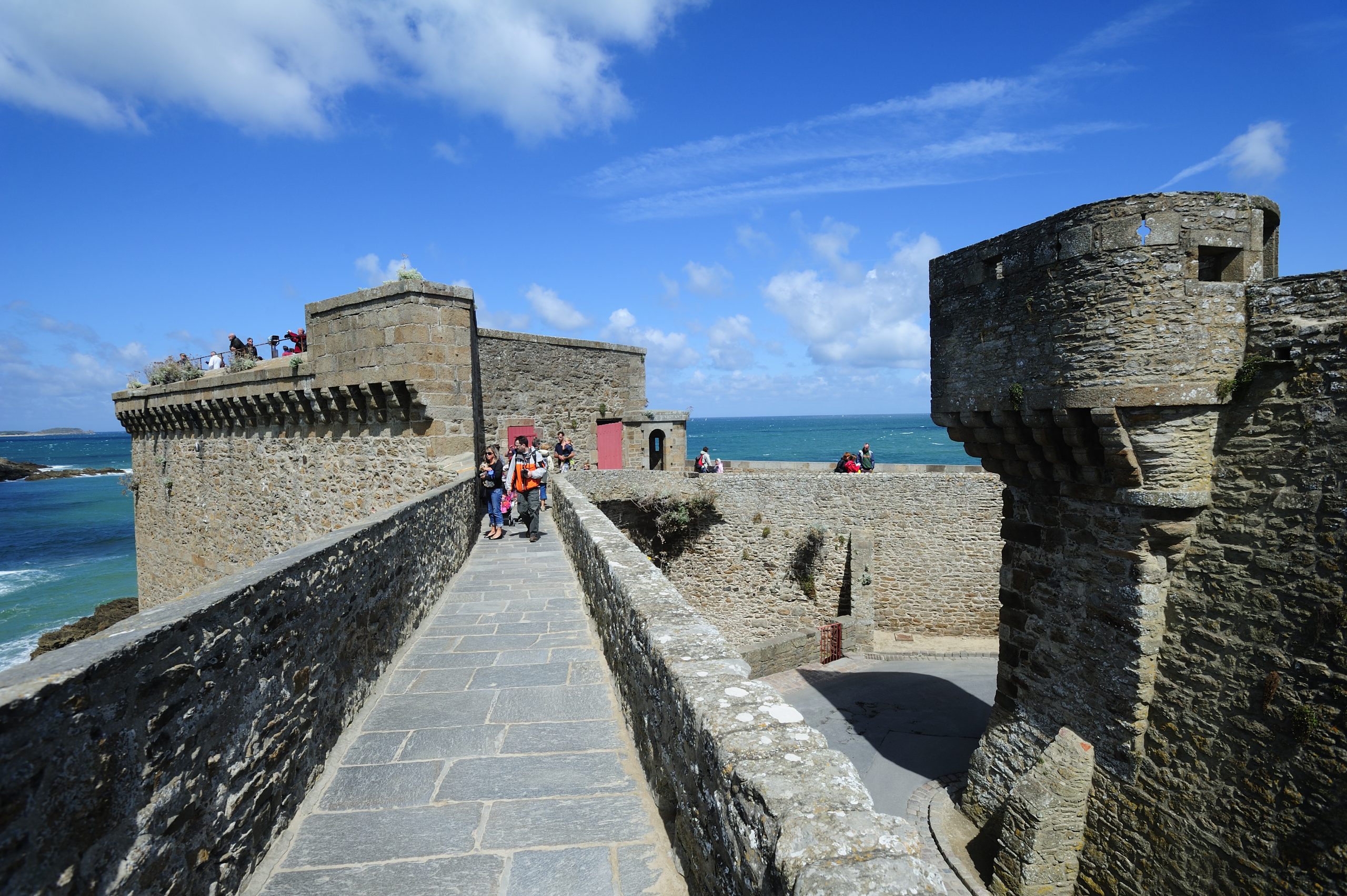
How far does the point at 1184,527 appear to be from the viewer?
645 cm

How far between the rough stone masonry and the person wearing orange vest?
678cm

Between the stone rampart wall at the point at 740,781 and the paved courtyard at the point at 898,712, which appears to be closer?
the stone rampart wall at the point at 740,781

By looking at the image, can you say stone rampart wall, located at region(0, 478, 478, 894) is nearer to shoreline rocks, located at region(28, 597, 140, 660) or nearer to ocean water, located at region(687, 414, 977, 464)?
shoreline rocks, located at region(28, 597, 140, 660)

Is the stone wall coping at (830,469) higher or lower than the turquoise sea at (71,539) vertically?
higher

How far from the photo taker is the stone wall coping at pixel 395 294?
11242 millimetres

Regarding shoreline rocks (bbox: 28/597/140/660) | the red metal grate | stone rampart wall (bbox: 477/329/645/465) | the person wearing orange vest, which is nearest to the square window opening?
the person wearing orange vest

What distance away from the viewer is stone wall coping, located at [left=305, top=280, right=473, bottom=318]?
11.2 metres

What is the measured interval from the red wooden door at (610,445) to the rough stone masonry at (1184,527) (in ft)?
48.5

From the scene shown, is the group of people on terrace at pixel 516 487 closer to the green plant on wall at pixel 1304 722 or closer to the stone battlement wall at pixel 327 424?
the stone battlement wall at pixel 327 424

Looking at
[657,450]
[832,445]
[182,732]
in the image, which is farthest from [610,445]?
[832,445]

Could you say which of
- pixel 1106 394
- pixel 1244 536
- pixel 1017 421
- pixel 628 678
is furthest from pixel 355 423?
pixel 1244 536

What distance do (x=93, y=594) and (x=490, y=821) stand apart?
1382 inches

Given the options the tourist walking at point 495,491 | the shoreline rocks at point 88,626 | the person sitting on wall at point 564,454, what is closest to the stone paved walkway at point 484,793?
the tourist walking at point 495,491

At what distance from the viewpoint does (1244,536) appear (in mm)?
6090
